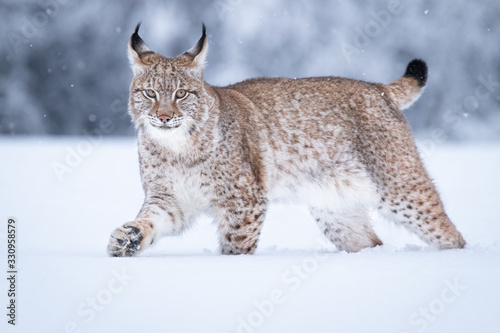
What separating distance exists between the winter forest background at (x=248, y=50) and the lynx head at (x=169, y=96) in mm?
13523

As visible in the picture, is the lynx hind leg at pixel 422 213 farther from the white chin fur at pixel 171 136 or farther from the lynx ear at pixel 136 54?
the lynx ear at pixel 136 54

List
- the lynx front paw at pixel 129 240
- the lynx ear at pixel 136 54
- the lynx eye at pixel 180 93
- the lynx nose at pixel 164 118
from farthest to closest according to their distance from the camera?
the lynx ear at pixel 136 54, the lynx eye at pixel 180 93, the lynx nose at pixel 164 118, the lynx front paw at pixel 129 240

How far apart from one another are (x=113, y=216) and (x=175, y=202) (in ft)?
9.07

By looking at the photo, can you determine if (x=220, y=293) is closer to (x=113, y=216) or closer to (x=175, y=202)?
(x=175, y=202)

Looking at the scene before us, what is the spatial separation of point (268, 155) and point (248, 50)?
54.9 feet

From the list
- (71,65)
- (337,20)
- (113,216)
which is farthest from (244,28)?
(113,216)

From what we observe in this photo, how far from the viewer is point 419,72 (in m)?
5.40

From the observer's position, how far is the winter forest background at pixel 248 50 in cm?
1908

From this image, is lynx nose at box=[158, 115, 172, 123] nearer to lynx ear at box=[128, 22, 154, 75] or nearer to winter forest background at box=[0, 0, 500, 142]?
lynx ear at box=[128, 22, 154, 75]

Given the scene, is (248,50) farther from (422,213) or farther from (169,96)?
(169,96)

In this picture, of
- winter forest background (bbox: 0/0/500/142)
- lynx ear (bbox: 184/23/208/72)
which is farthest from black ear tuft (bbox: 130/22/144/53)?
winter forest background (bbox: 0/0/500/142)

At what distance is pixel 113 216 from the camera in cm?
713

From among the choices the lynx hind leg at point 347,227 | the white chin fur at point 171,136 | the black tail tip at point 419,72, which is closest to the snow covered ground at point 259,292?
the lynx hind leg at point 347,227

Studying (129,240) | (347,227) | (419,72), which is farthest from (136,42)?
(419,72)
